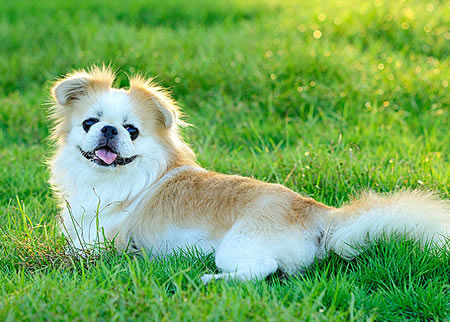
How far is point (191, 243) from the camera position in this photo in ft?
11.0

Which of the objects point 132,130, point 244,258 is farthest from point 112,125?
point 244,258

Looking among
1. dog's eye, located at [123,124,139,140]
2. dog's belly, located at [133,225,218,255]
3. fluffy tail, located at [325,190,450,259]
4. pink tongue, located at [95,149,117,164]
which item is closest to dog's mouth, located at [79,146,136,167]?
pink tongue, located at [95,149,117,164]

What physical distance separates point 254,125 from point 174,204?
2473mm

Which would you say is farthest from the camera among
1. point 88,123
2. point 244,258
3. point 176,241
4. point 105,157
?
point 88,123

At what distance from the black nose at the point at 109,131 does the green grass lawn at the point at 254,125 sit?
2.34ft

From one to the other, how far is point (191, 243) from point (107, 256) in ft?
1.62

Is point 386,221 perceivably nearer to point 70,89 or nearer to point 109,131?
→ point 109,131

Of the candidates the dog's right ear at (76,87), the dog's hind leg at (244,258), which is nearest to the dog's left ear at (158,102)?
the dog's right ear at (76,87)

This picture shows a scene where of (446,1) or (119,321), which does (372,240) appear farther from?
(446,1)

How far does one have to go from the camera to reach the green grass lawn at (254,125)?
2.77 metres

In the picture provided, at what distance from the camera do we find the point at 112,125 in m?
3.47

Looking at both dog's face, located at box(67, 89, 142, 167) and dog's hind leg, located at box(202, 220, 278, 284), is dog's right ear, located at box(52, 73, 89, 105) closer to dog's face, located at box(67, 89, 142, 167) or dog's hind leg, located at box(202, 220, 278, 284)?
dog's face, located at box(67, 89, 142, 167)

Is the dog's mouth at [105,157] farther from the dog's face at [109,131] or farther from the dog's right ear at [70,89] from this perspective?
the dog's right ear at [70,89]

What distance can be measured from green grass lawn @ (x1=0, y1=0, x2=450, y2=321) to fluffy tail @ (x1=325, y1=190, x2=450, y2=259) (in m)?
0.10
